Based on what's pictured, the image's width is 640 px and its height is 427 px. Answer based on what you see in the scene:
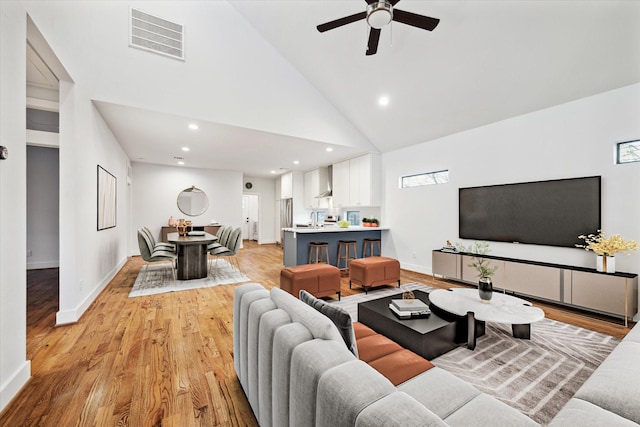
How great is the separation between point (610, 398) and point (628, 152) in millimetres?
3545

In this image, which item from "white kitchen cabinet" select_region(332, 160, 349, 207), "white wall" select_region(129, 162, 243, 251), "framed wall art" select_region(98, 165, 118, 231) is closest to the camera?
"framed wall art" select_region(98, 165, 118, 231)

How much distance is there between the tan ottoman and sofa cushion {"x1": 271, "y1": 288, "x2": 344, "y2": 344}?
109 inches

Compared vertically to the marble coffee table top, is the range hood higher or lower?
higher

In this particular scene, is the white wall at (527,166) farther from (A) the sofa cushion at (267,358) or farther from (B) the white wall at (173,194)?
(B) the white wall at (173,194)

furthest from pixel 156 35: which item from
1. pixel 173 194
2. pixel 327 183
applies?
pixel 327 183

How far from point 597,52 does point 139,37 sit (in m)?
5.74

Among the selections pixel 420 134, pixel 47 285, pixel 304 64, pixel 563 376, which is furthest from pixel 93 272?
pixel 420 134

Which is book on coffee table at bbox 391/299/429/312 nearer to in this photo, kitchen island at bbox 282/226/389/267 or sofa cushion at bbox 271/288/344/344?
sofa cushion at bbox 271/288/344/344

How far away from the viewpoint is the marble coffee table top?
2.23 metres

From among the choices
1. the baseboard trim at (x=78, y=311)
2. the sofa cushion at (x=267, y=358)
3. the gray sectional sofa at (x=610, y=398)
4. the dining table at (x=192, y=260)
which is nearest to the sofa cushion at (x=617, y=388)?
the gray sectional sofa at (x=610, y=398)

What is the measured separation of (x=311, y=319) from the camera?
1.22 metres

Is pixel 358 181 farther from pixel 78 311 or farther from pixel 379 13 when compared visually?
pixel 78 311

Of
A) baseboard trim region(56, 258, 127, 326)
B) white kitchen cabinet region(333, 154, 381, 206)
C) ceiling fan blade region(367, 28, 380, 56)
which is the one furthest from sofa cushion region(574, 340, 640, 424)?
white kitchen cabinet region(333, 154, 381, 206)

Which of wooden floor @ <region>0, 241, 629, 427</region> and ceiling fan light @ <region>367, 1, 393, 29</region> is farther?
ceiling fan light @ <region>367, 1, 393, 29</region>
